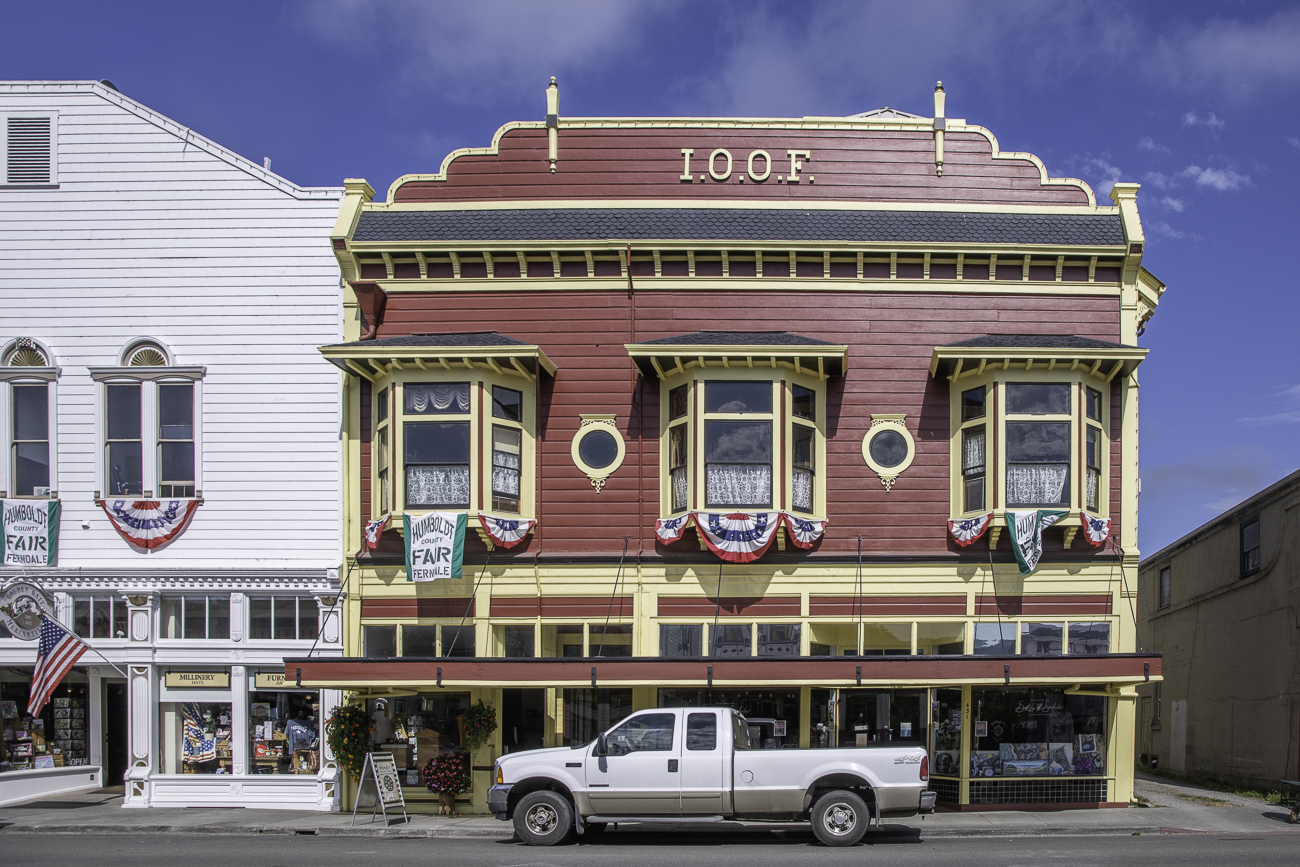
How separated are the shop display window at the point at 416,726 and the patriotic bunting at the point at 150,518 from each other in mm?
4430

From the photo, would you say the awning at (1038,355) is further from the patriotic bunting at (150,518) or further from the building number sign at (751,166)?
the patriotic bunting at (150,518)

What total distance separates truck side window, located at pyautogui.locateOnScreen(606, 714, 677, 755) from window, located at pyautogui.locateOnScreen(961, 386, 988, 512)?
22.2 ft

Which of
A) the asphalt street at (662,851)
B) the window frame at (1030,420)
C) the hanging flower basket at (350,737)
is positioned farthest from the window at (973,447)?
the hanging flower basket at (350,737)

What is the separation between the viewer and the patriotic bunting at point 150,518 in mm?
18938

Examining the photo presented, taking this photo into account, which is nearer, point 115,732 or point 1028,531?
point 1028,531

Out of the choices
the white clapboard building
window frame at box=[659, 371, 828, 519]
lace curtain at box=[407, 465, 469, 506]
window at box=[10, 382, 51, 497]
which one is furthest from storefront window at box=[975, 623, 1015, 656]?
window at box=[10, 382, 51, 497]

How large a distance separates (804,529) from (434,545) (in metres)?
5.85

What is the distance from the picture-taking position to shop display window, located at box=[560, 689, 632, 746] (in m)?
18.3

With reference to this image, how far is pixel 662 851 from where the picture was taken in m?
13.8

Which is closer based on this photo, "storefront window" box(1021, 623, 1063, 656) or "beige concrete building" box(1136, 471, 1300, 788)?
"storefront window" box(1021, 623, 1063, 656)

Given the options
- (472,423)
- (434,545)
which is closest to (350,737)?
(434,545)

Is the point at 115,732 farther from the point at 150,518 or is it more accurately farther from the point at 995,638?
the point at 995,638

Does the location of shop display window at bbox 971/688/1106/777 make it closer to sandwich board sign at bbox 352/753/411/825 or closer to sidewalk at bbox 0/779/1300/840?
sidewalk at bbox 0/779/1300/840

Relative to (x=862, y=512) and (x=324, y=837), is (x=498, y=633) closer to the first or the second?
(x=324, y=837)
